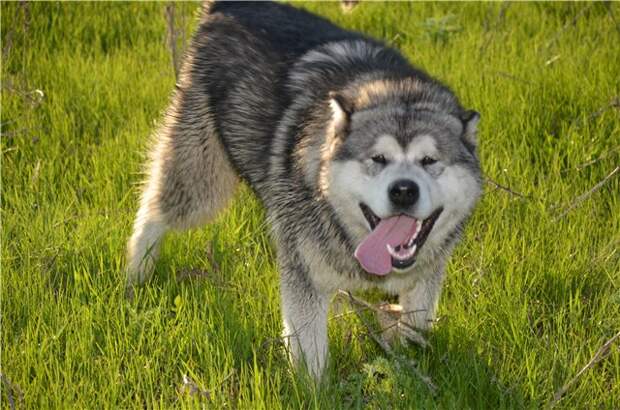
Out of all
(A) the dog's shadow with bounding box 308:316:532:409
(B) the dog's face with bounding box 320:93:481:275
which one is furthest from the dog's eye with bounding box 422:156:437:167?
(A) the dog's shadow with bounding box 308:316:532:409

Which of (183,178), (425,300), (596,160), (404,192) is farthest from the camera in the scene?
(596,160)

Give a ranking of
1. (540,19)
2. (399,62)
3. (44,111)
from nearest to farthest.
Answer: (399,62)
(44,111)
(540,19)

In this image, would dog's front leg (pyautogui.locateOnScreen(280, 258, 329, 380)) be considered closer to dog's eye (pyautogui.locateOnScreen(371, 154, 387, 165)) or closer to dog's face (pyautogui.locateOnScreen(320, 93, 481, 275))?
dog's face (pyautogui.locateOnScreen(320, 93, 481, 275))

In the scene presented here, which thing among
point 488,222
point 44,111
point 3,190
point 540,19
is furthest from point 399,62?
point 540,19

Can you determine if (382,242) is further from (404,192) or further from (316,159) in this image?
(316,159)

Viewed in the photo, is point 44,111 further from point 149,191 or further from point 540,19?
point 540,19

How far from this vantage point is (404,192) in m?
3.18

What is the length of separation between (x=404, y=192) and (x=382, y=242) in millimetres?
283

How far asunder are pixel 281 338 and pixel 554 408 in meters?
1.03

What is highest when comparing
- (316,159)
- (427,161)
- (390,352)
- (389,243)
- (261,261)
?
(427,161)

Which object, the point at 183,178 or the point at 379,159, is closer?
the point at 379,159

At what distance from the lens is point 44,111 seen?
5797 mm

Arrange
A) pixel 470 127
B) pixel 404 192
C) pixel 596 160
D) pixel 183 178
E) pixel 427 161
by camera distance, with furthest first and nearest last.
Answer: pixel 596 160, pixel 183 178, pixel 470 127, pixel 427 161, pixel 404 192

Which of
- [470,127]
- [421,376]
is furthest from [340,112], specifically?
[421,376]
